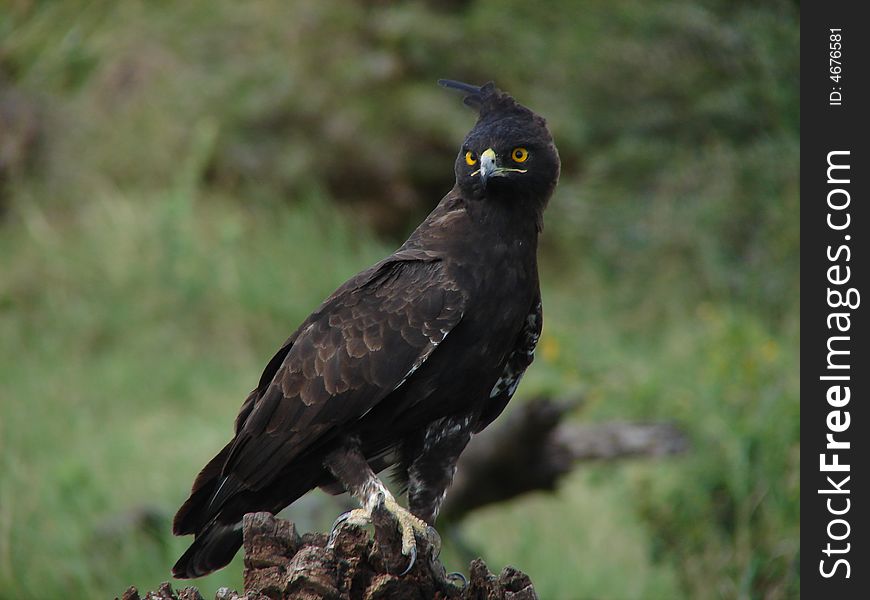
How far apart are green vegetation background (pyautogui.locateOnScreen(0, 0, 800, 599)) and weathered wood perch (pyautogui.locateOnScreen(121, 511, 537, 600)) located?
2.10 meters

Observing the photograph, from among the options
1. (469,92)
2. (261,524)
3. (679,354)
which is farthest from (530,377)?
(261,524)

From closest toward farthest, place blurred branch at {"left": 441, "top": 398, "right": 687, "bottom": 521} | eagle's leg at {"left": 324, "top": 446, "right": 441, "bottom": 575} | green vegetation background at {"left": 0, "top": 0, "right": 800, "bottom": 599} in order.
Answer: eagle's leg at {"left": 324, "top": 446, "right": 441, "bottom": 575} < blurred branch at {"left": 441, "top": 398, "right": 687, "bottom": 521} < green vegetation background at {"left": 0, "top": 0, "right": 800, "bottom": 599}

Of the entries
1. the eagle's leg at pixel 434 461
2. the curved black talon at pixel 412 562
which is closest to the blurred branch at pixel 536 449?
the eagle's leg at pixel 434 461

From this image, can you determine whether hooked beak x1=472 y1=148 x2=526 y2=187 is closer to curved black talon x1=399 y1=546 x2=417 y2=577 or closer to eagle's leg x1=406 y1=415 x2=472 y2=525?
eagle's leg x1=406 y1=415 x2=472 y2=525

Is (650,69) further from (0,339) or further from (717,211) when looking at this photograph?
(0,339)

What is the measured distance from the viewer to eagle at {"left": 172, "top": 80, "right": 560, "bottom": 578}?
3.39 meters

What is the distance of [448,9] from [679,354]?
15.5 feet

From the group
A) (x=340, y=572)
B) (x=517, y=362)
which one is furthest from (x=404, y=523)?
(x=517, y=362)

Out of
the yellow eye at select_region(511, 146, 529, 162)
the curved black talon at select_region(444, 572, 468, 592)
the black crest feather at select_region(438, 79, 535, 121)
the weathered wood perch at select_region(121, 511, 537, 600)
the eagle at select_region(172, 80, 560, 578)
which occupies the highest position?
the black crest feather at select_region(438, 79, 535, 121)

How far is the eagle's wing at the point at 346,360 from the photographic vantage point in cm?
337

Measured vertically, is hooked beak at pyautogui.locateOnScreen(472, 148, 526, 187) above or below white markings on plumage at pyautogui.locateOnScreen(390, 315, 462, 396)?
above

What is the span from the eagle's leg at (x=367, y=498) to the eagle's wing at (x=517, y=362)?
0.45 metres

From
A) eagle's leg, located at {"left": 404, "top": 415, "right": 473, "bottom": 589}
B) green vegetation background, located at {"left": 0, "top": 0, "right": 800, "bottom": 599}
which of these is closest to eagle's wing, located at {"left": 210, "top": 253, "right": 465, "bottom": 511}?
eagle's leg, located at {"left": 404, "top": 415, "right": 473, "bottom": 589}

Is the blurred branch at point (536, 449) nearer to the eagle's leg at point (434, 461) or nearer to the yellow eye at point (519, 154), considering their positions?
the eagle's leg at point (434, 461)
